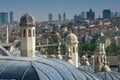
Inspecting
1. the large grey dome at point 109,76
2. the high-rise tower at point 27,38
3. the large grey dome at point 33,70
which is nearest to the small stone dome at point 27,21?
the high-rise tower at point 27,38

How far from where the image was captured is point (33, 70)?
12008 mm

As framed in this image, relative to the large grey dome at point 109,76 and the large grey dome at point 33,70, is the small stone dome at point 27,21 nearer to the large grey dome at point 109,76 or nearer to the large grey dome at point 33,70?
the large grey dome at point 109,76

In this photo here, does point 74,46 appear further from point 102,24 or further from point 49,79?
point 102,24

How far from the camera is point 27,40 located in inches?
837

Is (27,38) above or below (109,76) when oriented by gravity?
above

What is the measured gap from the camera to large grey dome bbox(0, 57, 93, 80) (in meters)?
11.9

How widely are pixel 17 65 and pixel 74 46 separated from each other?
646 inches

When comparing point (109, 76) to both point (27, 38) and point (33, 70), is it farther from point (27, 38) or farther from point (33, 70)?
point (33, 70)

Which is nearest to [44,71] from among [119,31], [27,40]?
[27,40]

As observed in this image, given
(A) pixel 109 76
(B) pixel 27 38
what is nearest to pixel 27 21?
(B) pixel 27 38

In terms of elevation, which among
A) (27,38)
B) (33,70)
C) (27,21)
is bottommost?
(33,70)

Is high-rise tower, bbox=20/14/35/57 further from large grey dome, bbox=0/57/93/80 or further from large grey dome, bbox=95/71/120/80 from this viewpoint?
large grey dome, bbox=0/57/93/80

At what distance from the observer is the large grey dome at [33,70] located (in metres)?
11.9

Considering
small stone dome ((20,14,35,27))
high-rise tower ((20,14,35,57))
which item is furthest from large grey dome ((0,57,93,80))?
small stone dome ((20,14,35,27))
